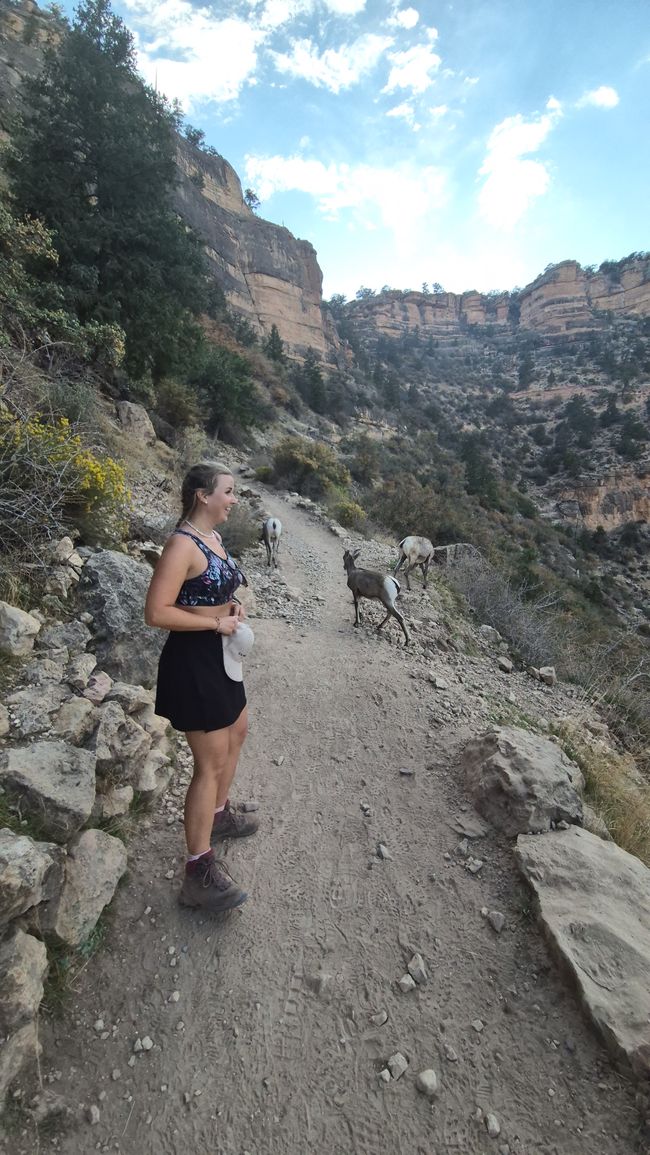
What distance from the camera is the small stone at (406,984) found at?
6.40 feet

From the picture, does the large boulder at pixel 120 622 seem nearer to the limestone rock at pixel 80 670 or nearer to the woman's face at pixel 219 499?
the limestone rock at pixel 80 670

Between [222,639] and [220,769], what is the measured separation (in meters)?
0.68

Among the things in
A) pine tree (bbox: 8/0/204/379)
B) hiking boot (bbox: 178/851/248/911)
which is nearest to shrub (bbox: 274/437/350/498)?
pine tree (bbox: 8/0/204/379)

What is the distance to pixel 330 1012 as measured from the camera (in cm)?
187

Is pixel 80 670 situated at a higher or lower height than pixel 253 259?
lower

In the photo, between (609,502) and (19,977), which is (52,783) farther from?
(609,502)

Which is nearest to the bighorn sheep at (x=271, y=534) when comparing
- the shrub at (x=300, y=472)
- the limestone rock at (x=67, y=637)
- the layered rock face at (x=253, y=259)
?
the limestone rock at (x=67, y=637)

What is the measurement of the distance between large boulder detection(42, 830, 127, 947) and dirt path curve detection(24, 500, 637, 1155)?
0.17 m

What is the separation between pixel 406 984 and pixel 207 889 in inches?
39.0

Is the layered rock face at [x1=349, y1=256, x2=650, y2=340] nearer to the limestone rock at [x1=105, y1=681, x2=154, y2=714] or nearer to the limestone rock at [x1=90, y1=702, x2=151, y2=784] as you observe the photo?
the limestone rock at [x1=105, y1=681, x2=154, y2=714]

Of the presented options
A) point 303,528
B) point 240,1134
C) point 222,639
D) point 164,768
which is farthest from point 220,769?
point 303,528

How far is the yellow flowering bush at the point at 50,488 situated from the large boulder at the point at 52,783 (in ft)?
5.97

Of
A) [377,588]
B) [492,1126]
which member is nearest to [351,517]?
[377,588]

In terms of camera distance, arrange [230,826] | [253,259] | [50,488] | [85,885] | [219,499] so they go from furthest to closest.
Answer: [253,259] < [50,488] < [230,826] < [219,499] < [85,885]
